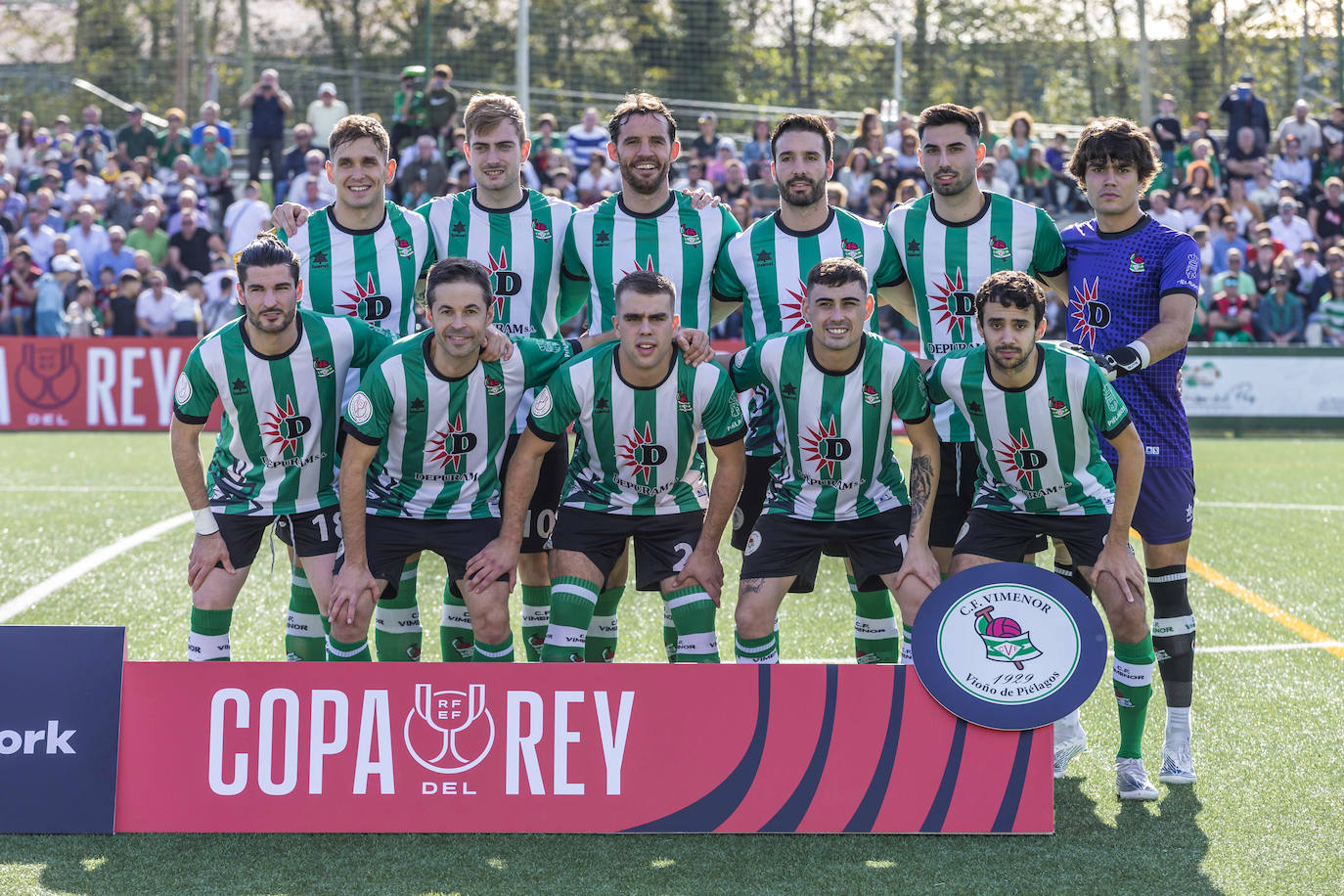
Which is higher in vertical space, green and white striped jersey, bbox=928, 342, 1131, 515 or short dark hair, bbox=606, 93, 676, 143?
short dark hair, bbox=606, 93, 676, 143

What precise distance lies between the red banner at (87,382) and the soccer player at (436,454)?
1050 centimetres

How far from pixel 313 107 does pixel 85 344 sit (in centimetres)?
565

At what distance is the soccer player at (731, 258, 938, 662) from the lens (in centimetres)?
444

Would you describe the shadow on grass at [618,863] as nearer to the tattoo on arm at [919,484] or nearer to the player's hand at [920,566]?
the player's hand at [920,566]

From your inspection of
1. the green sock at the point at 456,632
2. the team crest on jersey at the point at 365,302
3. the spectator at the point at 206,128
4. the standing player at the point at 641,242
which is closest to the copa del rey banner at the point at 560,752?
the standing player at the point at 641,242

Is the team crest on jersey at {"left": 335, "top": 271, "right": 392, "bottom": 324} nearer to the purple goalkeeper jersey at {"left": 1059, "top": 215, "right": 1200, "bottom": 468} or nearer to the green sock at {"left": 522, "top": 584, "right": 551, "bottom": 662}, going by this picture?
the green sock at {"left": 522, "top": 584, "right": 551, "bottom": 662}

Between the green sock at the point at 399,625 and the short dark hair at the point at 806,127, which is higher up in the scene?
the short dark hair at the point at 806,127

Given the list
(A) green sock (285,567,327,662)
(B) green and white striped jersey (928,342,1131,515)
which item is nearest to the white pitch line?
(A) green sock (285,567,327,662)

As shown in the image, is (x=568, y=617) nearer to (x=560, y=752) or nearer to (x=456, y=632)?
(x=560, y=752)

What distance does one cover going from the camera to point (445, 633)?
5.27 metres

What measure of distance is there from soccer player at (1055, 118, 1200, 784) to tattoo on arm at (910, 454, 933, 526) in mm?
676

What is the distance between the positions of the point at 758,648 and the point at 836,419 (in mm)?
787

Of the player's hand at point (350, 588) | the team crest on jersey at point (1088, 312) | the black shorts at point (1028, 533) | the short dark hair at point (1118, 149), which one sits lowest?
the player's hand at point (350, 588)

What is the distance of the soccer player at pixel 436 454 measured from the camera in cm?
447
